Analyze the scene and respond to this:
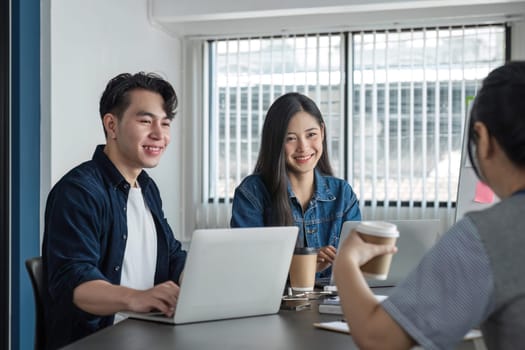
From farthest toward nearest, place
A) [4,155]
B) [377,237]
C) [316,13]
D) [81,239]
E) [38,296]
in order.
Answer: [316,13], [4,155], [38,296], [81,239], [377,237]

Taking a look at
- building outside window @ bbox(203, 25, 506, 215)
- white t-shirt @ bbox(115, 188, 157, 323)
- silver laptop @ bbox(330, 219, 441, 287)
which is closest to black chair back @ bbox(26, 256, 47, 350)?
white t-shirt @ bbox(115, 188, 157, 323)

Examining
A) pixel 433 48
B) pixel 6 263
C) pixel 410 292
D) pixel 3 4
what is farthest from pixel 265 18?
pixel 410 292

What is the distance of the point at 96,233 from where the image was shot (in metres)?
1.92

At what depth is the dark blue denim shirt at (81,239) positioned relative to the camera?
5.92ft

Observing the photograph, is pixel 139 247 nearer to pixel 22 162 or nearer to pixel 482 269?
pixel 482 269

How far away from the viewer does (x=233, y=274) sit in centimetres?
167

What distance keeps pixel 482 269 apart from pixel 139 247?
1.33 meters

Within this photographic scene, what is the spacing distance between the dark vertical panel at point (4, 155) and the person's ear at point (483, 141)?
2.81 m

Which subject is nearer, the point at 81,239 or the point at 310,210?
the point at 81,239

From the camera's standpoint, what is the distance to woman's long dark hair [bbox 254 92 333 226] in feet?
8.46

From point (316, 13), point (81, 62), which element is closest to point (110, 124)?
point (81, 62)

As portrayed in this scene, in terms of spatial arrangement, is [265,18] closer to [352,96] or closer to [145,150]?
[352,96]

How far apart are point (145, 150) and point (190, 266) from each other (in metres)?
0.65

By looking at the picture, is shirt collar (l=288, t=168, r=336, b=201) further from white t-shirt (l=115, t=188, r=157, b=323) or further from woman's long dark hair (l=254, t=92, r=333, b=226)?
white t-shirt (l=115, t=188, r=157, b=323)
